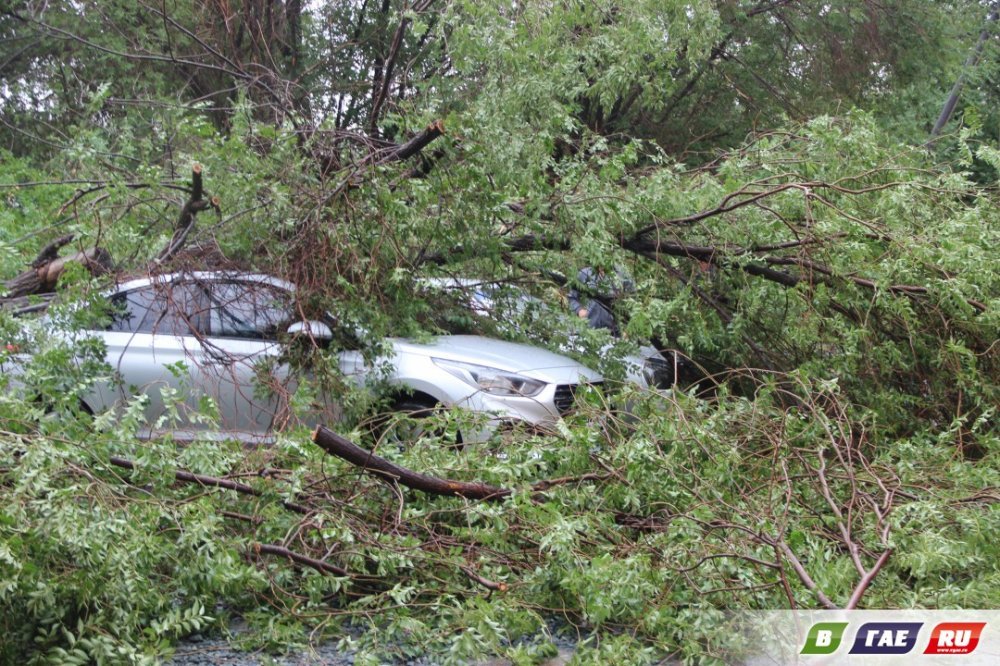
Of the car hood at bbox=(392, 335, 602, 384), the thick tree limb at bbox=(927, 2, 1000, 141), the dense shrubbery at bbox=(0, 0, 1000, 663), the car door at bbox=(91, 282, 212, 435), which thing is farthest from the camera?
the thick tree limb at bbox=(927, 2, 1000, 141)

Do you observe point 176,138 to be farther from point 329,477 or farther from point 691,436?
point 691,436

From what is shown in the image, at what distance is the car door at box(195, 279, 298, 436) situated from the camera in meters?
6.38

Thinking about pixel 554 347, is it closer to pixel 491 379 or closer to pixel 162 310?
pixel 491 379

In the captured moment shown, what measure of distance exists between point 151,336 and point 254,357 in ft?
2.61

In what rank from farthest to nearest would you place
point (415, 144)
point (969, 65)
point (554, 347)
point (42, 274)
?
point (969, 65) → point (42, 274) → point (554, 347) → point (415, 144)

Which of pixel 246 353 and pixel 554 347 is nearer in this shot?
pixel 246 353

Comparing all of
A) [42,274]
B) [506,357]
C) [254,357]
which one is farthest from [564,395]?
[42,274]

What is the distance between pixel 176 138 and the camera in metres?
7.70

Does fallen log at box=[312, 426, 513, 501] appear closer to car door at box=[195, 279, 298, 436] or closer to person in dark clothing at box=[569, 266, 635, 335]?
car door at box=[195, 279, 298, 436]

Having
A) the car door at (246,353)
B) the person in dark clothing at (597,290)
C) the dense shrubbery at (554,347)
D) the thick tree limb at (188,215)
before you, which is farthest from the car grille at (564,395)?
the thick tree limb at (188,215)

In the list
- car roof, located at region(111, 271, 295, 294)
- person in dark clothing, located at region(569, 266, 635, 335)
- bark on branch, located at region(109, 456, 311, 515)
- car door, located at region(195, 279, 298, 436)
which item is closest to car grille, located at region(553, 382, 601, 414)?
person in dark clothing, located at region(569, 266, 635, 335)

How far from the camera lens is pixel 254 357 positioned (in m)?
6.50

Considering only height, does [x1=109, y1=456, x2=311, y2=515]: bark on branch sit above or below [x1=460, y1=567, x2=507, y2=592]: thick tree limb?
above

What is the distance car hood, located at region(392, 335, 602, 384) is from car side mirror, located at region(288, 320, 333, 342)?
448 millimetres
